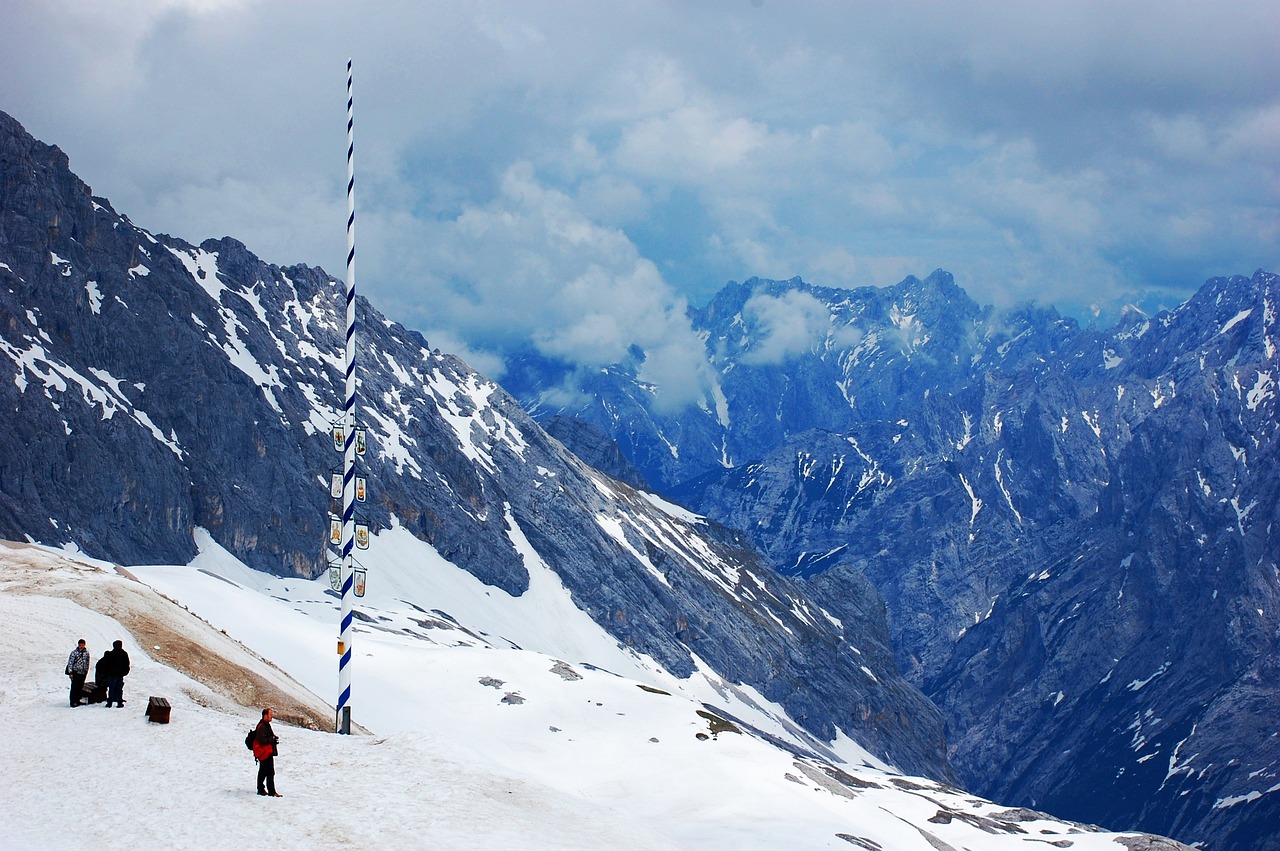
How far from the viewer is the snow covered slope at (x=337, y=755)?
2834cm

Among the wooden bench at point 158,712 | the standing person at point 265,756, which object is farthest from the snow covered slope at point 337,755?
the standing person at point 265,756

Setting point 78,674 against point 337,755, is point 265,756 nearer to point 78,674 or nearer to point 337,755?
point 337,755

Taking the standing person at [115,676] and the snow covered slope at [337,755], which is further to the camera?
the standing person at [115,676]

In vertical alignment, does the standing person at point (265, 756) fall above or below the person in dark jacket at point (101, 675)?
below

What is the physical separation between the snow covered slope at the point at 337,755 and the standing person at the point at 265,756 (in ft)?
1.60

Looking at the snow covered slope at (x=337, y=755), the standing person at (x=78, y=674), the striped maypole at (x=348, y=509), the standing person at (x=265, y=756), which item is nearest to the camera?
the snow covered slope at (x=337, y=755)

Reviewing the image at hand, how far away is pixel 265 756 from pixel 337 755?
5.10 metres

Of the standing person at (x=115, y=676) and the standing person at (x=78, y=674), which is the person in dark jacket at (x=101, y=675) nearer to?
the standing person at (x=115, y=676)

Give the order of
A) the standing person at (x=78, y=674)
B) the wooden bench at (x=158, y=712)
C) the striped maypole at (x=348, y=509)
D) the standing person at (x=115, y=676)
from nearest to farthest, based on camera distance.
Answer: the wooden bench at (x=158, y=712) < the standing person at (x=78, y=674) < the standing person at (x=115, y=676) < the striped maypole at (x=348, y=509)

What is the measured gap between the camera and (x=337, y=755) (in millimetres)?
34750

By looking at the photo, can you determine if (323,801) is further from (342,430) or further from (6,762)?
(342,430)

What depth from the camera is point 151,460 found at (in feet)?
545

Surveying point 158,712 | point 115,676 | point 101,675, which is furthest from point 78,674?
point 158,712

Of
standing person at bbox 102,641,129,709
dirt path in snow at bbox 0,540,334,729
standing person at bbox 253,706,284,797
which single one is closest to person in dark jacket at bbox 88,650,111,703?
standing person at bbox 102,641,129,709
